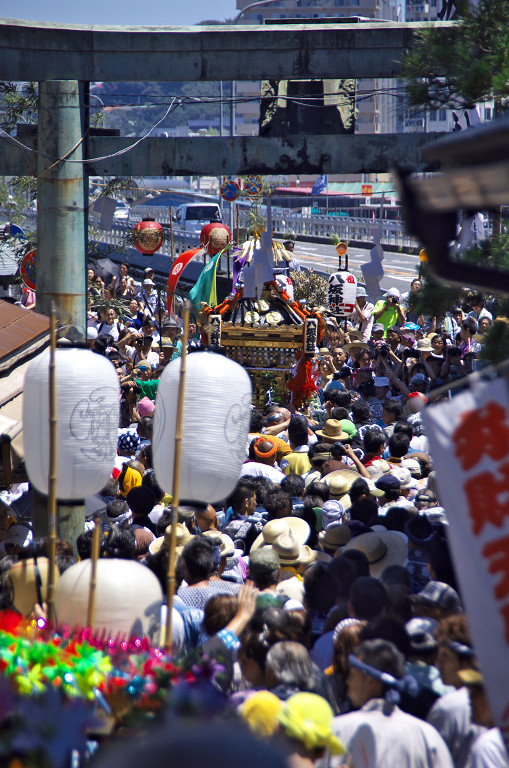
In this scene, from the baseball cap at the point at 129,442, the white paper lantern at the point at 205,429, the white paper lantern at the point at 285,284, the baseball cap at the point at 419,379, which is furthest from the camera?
the white paper lantern at the point at 285,284

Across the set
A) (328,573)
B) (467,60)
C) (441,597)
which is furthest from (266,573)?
(467,60)

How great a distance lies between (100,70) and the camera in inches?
273

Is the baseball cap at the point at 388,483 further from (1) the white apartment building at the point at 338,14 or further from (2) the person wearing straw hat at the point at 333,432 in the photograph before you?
(1) the white apartment building at the point at 338,14

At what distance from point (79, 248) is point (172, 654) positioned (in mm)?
4400

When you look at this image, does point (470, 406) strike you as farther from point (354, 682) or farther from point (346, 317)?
point (346, 317)

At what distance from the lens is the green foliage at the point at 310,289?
56.0 ft

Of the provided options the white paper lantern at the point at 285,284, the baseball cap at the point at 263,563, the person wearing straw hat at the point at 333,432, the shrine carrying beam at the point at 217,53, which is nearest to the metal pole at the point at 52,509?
the baseball cap at the point at 263,563

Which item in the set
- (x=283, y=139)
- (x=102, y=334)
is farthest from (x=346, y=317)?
(x=283, y=139)

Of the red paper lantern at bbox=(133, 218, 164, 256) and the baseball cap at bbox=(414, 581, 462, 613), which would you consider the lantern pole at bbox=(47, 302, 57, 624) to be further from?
the red paper lantern at bbox=(133, 218, 164, 256)

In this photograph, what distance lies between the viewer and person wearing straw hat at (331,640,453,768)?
2932 mm

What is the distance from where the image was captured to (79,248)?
23.0ft

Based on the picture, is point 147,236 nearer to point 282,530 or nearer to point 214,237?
point 214,237

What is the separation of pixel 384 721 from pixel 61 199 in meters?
5.08

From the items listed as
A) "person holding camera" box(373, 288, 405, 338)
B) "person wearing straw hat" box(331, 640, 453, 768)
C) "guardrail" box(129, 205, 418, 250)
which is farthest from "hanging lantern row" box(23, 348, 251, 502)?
"guardrail" box(129, 205, 418, 250)
